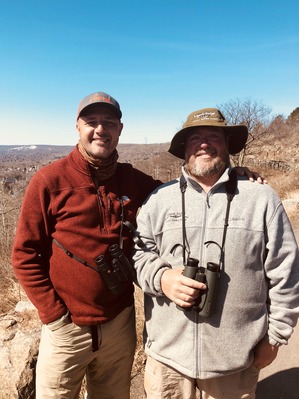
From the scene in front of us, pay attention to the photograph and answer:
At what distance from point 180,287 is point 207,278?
17cm

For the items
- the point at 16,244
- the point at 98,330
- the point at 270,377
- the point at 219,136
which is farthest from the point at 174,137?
the point at 270,377

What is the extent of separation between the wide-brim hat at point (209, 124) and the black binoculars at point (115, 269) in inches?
38.0

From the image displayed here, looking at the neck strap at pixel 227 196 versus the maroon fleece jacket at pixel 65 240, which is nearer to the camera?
the neck strap at pixel 227 196

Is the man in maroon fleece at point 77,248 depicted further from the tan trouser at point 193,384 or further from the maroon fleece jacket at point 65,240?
the tan trouser at point 193,384

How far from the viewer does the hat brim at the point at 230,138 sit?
6.86ft

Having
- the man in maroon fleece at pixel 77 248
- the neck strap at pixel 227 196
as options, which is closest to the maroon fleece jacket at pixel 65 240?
the man in maroon fleece at pixel 77 248

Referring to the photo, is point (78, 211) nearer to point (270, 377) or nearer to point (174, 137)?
point (174, 137)

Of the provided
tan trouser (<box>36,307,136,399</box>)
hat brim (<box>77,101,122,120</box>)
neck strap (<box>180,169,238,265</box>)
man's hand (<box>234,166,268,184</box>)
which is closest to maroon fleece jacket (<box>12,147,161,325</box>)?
tan trouser (<box>36,307,136,399</box>)

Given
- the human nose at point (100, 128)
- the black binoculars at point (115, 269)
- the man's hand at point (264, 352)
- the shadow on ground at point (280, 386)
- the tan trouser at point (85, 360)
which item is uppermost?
the human nose at point (100, 128)

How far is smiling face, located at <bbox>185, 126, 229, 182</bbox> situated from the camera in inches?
76.6

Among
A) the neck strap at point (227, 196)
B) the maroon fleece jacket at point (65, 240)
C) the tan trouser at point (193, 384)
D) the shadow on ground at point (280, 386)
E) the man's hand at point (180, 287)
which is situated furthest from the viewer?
the shadow on ground at point (280, 386)

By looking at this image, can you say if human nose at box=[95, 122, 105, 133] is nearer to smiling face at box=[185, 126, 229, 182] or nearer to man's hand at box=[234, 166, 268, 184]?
smiling face at box=[185, 126, 229, 182]

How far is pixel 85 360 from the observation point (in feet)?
6.92

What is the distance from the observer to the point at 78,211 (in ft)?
6.53
